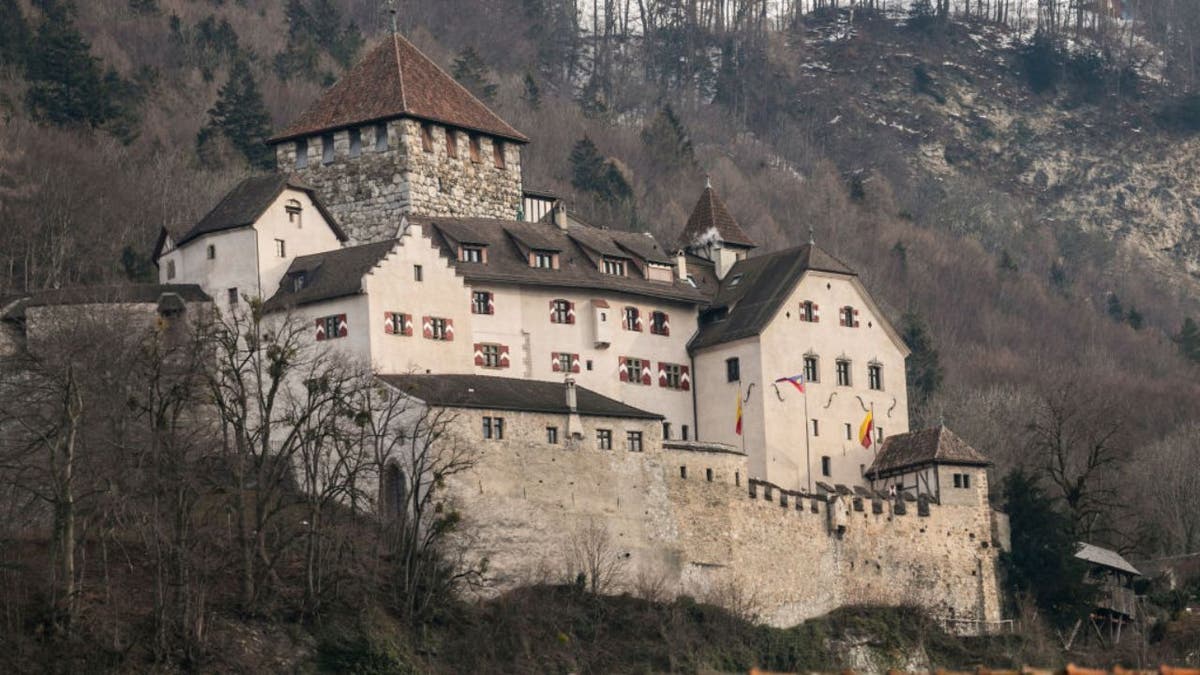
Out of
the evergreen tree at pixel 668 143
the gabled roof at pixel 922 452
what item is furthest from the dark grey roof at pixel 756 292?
the evergreen tree at pixel 668 143

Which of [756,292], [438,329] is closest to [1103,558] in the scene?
[756,292]

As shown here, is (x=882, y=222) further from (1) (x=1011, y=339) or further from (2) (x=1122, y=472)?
(2) (x=1122, y=472)

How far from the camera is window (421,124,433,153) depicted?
96500 mm

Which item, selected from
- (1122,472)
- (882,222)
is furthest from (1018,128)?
(1122,472)

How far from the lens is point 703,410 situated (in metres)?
95.0

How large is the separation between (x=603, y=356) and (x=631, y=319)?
1.94 metres

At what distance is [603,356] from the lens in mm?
93375

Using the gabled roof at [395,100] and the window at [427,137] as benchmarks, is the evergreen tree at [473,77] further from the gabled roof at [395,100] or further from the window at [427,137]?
the window at [427,137]

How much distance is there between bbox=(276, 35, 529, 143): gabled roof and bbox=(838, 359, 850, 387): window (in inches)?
521

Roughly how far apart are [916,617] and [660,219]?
170 ft

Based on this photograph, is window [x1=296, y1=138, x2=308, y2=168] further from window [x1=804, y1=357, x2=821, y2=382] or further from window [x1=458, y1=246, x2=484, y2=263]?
window [x1=804, y1=357, x2=821, y2=382]

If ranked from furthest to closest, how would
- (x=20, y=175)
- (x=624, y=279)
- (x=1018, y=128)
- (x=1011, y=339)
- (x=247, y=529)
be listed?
(x=1018, y=128)
(x=1011, y=339)
(x=20, y=175)
(x=624, y=279)
(x=247, y=529)

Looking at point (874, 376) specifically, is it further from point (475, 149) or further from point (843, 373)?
point (475, 149)

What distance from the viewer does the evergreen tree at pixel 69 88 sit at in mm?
114812
